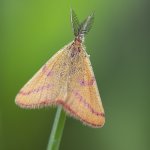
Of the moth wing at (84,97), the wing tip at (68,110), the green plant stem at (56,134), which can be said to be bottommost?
the green plant stem at (56,134)

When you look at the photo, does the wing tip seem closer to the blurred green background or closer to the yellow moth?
the yellow moth

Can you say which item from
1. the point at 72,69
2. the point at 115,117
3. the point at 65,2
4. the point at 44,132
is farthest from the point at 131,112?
the point at 72,69

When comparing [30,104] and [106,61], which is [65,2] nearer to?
[106,61]

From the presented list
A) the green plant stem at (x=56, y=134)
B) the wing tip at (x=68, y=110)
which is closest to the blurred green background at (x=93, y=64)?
the wing tip at (x=68, y=110)

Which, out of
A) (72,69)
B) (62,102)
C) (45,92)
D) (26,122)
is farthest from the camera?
(26,122)

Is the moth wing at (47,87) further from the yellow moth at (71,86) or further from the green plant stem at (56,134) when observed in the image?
the green plant stem at (56,134)

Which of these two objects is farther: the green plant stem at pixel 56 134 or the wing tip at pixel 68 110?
the wing tip at pixel 68 110

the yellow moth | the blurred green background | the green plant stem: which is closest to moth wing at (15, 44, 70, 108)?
the yellow moth
